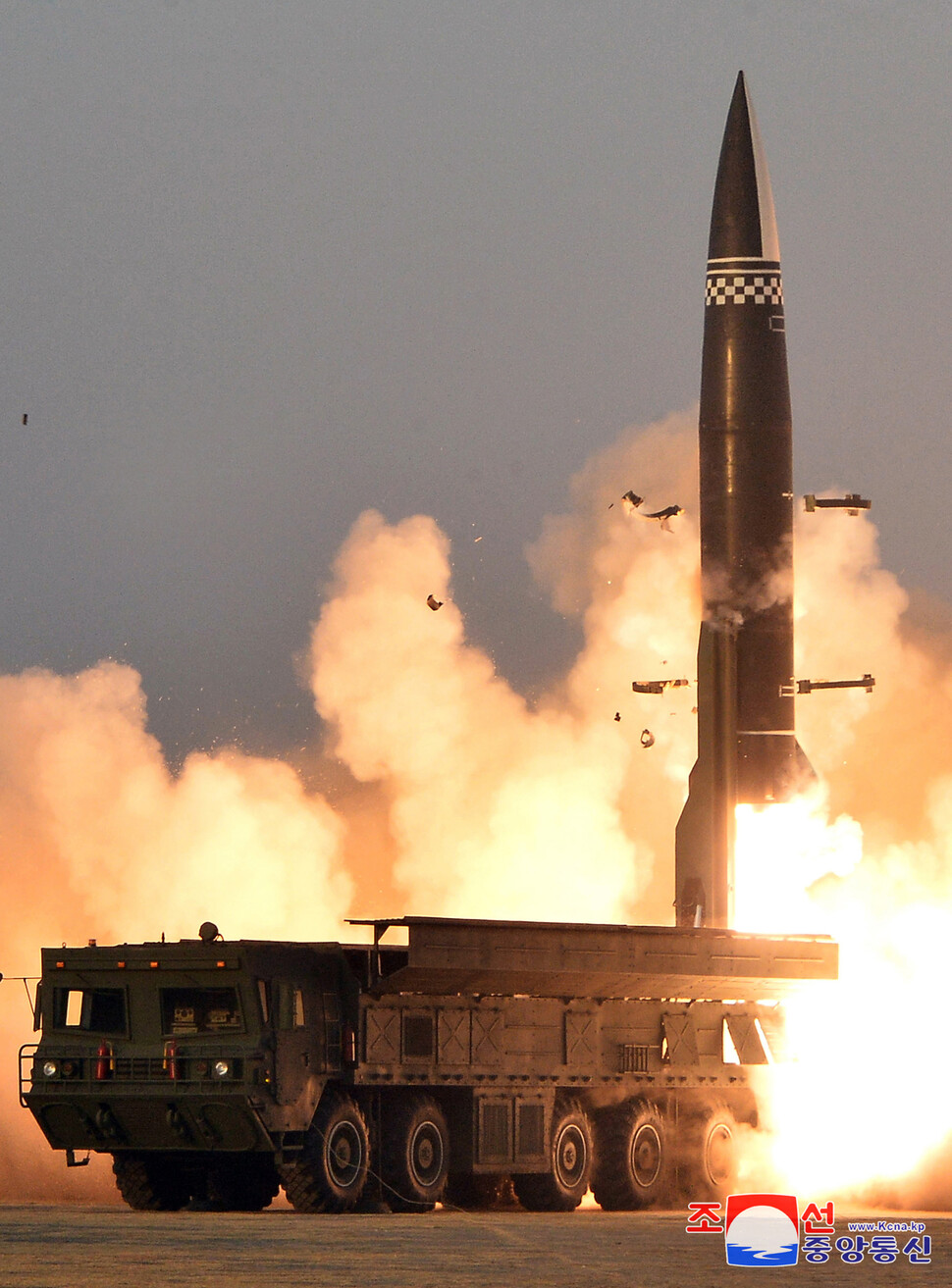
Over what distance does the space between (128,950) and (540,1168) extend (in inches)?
230

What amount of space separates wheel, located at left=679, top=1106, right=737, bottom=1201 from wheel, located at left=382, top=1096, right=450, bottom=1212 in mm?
4092

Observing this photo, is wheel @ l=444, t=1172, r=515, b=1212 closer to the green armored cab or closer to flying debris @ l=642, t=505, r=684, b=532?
the green armored cab

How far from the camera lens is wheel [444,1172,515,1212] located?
3316 cm

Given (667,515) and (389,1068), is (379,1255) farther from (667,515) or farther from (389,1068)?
(667,515)

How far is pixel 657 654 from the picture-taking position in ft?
143

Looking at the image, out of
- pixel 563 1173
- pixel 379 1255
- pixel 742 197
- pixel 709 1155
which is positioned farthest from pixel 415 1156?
pixel 742 197

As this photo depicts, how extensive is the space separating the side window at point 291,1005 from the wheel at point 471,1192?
12.0 ft

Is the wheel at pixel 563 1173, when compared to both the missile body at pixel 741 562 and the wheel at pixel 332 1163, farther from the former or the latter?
the missile body at pixel 741 562

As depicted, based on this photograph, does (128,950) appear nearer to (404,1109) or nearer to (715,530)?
(404,1109)

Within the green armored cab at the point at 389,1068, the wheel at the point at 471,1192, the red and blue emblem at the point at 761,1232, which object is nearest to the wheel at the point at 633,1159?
the green armored cab at the point at 389,1068

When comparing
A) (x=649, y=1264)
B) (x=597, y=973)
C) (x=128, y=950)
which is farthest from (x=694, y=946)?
(x=649, y=1264)

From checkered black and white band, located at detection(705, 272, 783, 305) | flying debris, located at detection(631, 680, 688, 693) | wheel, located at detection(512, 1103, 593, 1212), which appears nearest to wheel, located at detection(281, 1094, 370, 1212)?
wheel, located at detection(512, 1103, 593, 1212)

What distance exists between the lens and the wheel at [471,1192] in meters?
33.2

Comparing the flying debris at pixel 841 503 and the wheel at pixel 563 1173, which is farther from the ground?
the flying debris at pixel 841 503
